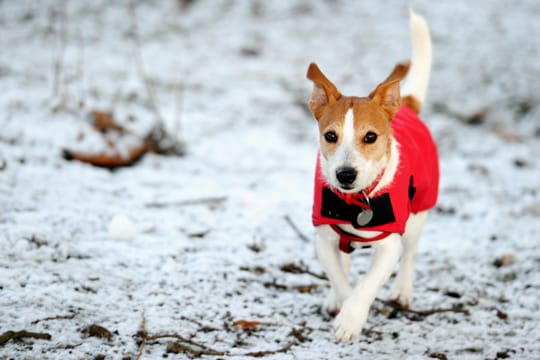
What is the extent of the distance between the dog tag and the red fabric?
4 cm

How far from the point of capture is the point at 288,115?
7125 millimetres

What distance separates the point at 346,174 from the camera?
2.66 meters

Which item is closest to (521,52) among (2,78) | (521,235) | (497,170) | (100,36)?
(497,170)

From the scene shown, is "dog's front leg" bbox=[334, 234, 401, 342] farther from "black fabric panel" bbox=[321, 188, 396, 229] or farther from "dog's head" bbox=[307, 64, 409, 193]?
"dog's head" bbox=[307, 64, 409, 193]

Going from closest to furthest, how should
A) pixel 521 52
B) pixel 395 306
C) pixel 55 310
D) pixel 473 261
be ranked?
pixel 55 310 → pixel 395 306 → pixel 473 261 → pixel 521 52

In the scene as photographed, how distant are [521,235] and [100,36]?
7.43m

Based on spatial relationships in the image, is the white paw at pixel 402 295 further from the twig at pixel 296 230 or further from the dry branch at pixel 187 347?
the twig at pixel 296 230

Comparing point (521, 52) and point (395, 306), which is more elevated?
point (521, 52)

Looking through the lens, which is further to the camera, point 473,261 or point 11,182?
point 11,182

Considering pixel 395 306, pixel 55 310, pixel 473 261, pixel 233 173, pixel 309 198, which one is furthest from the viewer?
pixel 233 173

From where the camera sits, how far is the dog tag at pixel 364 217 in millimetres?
2779

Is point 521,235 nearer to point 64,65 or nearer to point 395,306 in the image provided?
point 395,306

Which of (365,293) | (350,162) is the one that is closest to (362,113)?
(350,162)

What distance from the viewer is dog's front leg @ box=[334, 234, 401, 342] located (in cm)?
271
